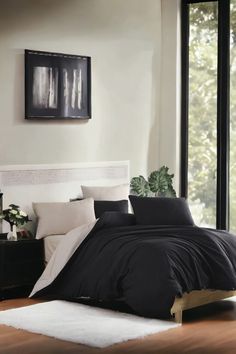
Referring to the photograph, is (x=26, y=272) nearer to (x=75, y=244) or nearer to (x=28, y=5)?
(x=75, y=244)

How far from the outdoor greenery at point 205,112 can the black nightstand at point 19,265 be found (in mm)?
2465

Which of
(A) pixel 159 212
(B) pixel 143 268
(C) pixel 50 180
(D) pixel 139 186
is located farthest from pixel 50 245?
(D) pixel 139 186

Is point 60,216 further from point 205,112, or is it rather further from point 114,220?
point 205,112

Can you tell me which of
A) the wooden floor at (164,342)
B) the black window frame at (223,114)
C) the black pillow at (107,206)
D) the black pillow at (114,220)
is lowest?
the wooden floor at (164,342)

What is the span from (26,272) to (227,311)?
6.05ft

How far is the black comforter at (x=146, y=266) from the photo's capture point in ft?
20.9

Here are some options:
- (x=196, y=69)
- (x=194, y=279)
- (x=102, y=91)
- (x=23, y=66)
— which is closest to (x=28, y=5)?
(x=23, y=66)

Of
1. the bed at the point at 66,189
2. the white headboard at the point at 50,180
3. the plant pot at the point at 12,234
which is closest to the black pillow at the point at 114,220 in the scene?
the bed at the point at 66,189

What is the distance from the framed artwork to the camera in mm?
8062

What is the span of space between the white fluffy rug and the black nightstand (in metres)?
0.53

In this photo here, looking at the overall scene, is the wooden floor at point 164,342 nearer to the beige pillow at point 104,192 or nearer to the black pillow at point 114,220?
the black pillow at point 114,220

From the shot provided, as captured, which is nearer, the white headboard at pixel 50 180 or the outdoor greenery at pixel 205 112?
A: the white headboard at pixel 50 180

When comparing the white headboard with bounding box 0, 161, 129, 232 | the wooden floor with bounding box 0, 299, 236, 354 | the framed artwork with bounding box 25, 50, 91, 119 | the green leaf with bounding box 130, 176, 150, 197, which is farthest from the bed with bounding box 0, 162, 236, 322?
the framed artwork with bounding box 25, 50, 91, 119

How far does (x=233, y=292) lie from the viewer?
23.1ft
